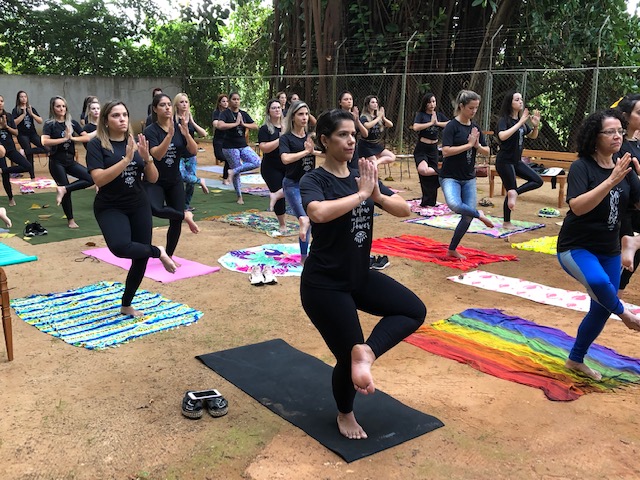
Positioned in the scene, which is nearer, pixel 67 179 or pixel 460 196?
pixel 460 196

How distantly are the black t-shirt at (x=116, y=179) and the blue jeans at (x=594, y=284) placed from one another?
3283 millimetres

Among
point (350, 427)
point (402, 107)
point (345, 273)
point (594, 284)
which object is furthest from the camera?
point (402, 107)

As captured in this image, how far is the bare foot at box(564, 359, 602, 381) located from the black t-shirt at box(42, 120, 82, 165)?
7.54m

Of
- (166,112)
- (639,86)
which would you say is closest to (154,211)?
(166,112)

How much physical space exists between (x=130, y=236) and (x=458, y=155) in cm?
385

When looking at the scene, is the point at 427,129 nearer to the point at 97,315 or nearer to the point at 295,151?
the point at 295,151

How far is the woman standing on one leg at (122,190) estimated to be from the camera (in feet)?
16.3

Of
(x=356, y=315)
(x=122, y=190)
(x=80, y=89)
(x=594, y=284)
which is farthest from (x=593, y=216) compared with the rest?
(x=80, y=89)

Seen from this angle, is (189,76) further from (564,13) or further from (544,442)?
(544,442)

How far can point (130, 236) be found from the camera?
16.7ft

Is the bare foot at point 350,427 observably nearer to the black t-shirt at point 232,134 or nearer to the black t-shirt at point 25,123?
the black t-shirt at point 232,134

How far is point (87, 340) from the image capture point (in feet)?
16.1

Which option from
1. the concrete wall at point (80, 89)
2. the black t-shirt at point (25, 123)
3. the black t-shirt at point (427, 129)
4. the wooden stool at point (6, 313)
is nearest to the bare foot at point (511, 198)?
the black t-shirt at point (427, 129)

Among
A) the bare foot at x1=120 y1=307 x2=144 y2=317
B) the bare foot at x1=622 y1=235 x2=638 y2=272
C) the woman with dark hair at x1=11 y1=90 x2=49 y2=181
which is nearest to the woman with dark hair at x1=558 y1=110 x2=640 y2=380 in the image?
the bare foot at x1=622 y1=235 x2=638 y2=272
